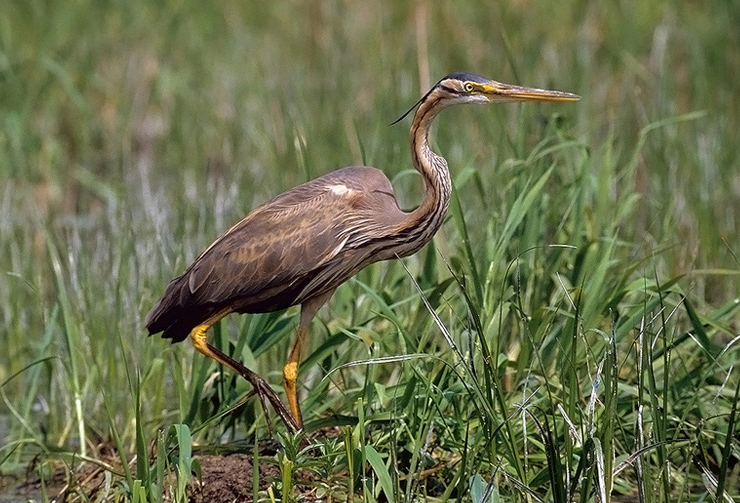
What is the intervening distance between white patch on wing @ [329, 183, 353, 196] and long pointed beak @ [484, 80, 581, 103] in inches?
20.1

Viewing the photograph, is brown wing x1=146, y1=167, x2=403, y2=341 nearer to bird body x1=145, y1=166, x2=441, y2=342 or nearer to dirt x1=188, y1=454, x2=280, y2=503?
bird body x1=145, y1=166, x2=441, y2=342

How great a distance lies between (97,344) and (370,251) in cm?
124

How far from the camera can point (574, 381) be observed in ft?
10.9

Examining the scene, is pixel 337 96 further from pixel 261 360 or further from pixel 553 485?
pixel 553 485

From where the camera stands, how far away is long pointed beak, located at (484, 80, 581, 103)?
13.0 ft

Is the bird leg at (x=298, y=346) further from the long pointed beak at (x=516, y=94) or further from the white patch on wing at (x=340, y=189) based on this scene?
the long pointed beak at (x=516, y=94)

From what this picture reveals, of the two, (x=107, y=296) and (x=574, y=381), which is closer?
(x=574, y=381)

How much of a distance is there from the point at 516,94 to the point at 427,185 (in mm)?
395

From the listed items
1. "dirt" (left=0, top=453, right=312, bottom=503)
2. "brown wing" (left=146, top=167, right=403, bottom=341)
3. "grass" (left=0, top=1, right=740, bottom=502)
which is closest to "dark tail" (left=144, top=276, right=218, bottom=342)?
"brown wing" (left=146, top=167, right=403, bottom=341)

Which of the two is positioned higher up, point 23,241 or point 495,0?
point 495,0

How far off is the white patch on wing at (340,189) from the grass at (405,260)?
1.08 ft

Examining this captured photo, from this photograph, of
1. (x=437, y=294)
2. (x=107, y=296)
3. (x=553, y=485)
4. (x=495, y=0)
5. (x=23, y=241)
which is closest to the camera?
(x=553, y=485)

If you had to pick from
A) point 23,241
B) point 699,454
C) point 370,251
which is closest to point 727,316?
point 699,454

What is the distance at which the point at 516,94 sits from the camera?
3996 mm
